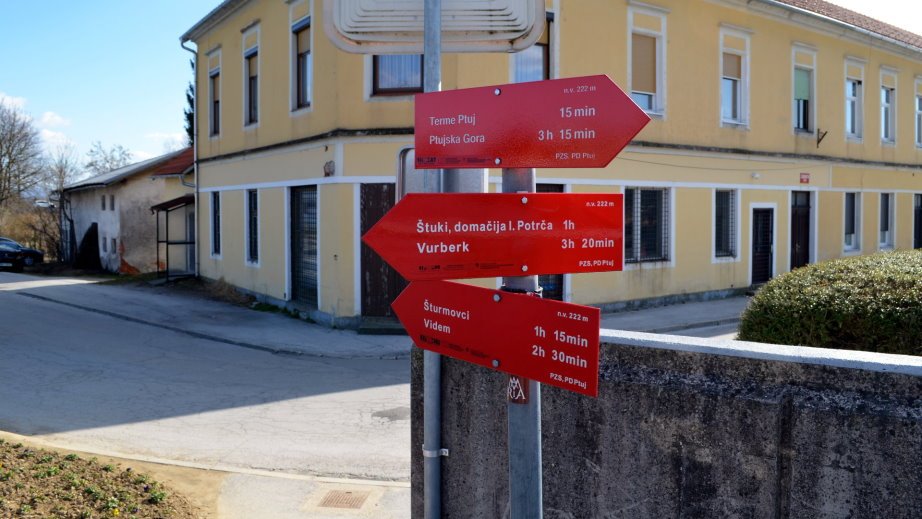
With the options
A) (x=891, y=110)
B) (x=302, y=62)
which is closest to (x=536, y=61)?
(x=302, y=62)

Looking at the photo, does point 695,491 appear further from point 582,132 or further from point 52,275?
point 52,275

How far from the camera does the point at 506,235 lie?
9.53 feet

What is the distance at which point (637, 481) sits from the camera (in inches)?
157

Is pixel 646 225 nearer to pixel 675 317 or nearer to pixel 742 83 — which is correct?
pixel 675 317

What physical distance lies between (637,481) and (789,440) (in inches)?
30.2

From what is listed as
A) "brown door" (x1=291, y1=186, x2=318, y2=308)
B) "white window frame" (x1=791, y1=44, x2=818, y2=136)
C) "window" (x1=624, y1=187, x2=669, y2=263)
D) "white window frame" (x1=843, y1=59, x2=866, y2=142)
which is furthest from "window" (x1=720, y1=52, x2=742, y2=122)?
"brown door" (x1=291, y1=186, x2=318, y2=308)

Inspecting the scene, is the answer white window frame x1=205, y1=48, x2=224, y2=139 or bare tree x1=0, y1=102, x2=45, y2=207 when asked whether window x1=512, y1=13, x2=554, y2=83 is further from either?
bare tree x1=0, y1=102, x2=45, y2=207

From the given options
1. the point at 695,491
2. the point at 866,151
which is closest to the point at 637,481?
the point at 695,491

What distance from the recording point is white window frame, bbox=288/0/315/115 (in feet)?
54.3

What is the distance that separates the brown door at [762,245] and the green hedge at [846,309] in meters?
15.0

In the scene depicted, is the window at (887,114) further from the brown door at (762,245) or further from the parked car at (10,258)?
the parked car at (10,258)

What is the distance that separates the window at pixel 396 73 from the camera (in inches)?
612

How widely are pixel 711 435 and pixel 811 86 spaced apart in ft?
70.2

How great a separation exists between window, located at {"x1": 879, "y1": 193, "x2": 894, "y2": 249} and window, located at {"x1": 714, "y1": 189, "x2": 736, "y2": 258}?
9.34 meters
